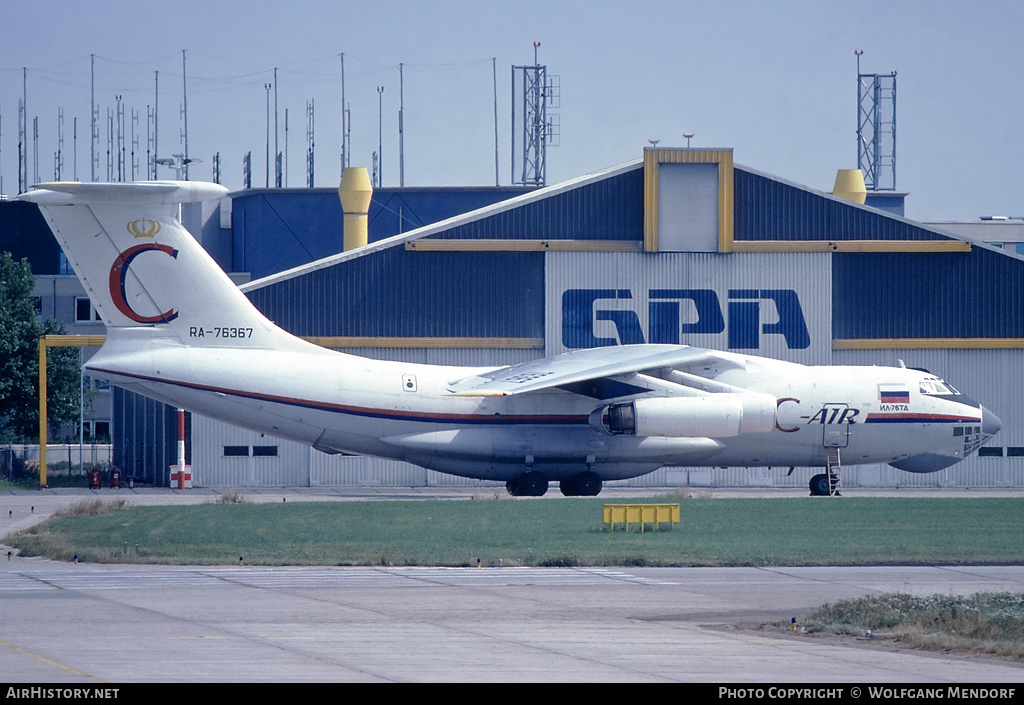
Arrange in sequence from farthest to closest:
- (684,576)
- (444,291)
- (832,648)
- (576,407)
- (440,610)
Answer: (444,291) < (576,407) < (684,576) < (440,610) < (832,648)

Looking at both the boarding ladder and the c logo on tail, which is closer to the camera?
the c logo on tail

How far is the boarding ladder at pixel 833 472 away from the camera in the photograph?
109 ft

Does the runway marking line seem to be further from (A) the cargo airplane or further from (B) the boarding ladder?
(B) the boarding ladder

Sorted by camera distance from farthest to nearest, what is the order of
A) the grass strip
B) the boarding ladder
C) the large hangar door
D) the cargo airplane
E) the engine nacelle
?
the large hangar door → the boarding ladder → the engine nacelle → the cargo airplane → the grass strip

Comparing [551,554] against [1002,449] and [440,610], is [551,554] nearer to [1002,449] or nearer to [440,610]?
[440,610]

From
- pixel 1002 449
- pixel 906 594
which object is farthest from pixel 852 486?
pixel 906 594

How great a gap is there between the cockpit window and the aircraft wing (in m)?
5.62

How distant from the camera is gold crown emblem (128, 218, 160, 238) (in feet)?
93.8

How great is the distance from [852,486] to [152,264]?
72.8 feet

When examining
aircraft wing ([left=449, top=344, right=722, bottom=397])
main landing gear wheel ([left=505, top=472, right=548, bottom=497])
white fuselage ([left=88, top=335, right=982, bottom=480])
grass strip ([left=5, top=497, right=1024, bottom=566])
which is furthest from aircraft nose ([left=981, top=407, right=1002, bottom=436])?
main landing gear wheel ([left=505, top=472, right=548, bottom=497])

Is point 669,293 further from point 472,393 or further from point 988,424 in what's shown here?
point 472,393

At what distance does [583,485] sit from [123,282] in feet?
40.4

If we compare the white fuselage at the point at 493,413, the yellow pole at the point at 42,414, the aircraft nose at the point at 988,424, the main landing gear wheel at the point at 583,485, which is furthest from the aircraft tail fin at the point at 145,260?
the aircraft nose at the point at 988,424

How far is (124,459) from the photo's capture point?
40.1 meters
